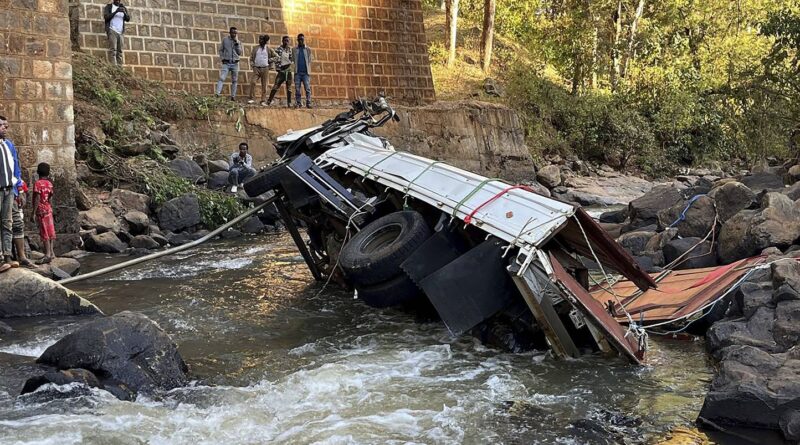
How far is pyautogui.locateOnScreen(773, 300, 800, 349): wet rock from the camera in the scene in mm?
7152

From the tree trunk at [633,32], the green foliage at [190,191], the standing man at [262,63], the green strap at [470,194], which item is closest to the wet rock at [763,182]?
the green strap at [470,194]

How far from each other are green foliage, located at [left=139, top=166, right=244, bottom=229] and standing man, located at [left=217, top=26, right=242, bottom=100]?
4807 millimetres

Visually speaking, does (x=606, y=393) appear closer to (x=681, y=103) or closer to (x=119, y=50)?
(x=119, y=50)

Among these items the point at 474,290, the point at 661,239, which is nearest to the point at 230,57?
the point at 661,239

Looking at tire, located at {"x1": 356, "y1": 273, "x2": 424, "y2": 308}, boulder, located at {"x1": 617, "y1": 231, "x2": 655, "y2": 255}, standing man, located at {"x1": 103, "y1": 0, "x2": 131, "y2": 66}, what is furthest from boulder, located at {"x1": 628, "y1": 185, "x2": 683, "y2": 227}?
standing man, located at {"x1": 103, "y1": 0, "x2": 131, "y2": 66}

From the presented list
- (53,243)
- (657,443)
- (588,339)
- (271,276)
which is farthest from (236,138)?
(657,443)

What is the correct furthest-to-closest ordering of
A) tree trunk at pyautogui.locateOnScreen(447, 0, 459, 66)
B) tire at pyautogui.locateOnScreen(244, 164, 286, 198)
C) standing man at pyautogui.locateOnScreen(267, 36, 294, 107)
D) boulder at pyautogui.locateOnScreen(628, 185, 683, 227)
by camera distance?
tree trunk at pyautogui.locateOnScreen(447, 0, 459, 66) → standing man at pyautogui.locateOnScreen(267, 36, 294, 107) → boulder at pyautogui.locateOnScreen(628, 185, 683, 227) → tire at pyautogui.locateOnScreen(244, 164, 286, 198)

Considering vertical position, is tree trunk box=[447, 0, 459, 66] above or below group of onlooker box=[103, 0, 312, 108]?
above

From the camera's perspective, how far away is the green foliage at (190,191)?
1620cm

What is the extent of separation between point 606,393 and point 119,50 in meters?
16.3

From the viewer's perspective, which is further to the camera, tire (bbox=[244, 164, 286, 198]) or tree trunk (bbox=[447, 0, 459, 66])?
tree trunk (bbox=[447, 0, 459, 66])

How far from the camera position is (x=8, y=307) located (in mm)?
9141

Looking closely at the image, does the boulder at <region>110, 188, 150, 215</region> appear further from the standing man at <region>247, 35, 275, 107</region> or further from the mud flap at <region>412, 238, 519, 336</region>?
the mud flap at <region>412, 238, 519, 336</region>

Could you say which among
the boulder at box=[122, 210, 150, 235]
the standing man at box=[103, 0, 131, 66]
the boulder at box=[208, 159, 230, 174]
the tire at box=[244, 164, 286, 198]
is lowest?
the boulder at box=[122, 210, 150, 235]
